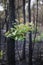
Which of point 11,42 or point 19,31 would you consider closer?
point 19,31

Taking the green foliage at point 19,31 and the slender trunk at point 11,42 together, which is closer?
the green foliage at point 19,31

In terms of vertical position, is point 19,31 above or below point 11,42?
above

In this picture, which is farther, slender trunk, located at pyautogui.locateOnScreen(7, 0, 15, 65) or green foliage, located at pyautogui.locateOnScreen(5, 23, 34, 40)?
slender trunk, located at pyautogui.locateOnScreen(7, 0, 15, 65)

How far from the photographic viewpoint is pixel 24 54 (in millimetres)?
3023

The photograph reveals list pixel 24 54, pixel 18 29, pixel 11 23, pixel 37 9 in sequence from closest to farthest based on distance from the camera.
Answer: pixel 18 29, pixel 11 23, pixel 37 9, pixel 24 54

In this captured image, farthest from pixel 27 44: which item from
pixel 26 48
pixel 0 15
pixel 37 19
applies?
pixel 0 15

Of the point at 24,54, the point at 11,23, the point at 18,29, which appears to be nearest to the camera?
the point at 18,29

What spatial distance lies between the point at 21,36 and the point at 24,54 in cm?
67

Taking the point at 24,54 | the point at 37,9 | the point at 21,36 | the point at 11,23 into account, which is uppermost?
the point at 37,9

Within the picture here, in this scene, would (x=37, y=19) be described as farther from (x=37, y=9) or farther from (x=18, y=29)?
(x=18, y=29)

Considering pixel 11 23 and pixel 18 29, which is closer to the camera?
pixel 18 29

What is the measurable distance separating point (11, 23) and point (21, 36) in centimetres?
31

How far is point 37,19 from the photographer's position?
2.96 meters

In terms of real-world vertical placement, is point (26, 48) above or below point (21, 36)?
below
